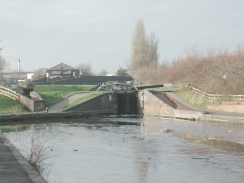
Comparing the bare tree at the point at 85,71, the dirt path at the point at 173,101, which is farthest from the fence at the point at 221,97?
the bare tree at the point at 85,71

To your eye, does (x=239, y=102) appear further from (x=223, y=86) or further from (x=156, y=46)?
(x=156, y=46)

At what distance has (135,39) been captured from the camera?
95.5m

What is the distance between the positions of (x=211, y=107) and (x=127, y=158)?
81.5 ft

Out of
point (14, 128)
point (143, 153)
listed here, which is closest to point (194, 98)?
point (14, 128)

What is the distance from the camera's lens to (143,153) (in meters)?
22.3

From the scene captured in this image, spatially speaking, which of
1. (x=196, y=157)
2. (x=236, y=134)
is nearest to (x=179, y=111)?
(x=236, y=134)

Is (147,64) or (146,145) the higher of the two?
(147,64)

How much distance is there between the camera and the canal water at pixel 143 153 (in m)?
16.7

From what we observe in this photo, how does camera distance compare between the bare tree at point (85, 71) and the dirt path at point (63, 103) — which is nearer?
the dirt path at point (63, 103)

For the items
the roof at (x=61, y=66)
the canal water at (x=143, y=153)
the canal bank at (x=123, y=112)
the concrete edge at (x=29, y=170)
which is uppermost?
the roof at (x=61, y=66)

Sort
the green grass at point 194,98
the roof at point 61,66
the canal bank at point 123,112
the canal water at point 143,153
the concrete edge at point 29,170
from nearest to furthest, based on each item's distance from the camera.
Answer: the concrete edge at point 29,170
the canal water at point 143,153
the canal bank at point 123,112
the green grass at point 194,98
the roof at point 61,66

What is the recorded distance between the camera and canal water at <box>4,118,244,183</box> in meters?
16.7

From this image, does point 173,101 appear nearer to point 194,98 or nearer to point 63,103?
point 194,98

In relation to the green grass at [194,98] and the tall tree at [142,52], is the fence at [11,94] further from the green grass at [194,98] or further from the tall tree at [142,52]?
the tall tree at [142,52]
